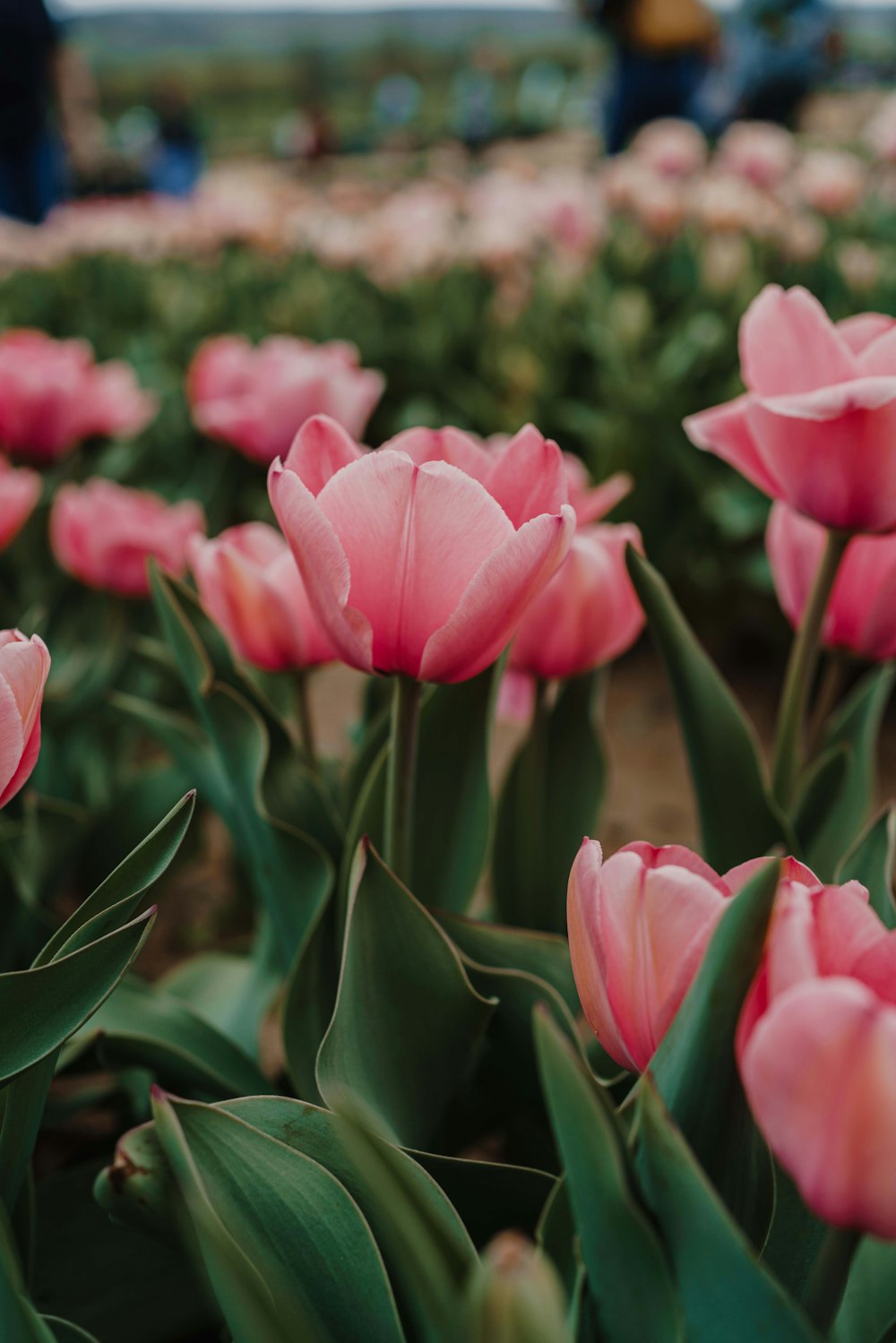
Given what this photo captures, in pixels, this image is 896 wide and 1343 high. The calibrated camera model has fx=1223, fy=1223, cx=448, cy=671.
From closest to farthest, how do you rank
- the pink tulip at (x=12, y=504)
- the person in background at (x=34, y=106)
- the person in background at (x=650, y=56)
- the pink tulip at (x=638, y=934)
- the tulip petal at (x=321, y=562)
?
the pink tulip at (x=638, y=934) → the tulip petal at (x=321, y=562) → the pink tulip at (x=12, y=504) → the person in background at (x=34, y=106) → the person in background at (x=650, y=56)

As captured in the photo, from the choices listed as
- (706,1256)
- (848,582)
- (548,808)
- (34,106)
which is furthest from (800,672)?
(34,106)

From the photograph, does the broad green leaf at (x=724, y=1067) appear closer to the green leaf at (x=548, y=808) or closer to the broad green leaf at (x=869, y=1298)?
the broad green leaf at (x=869, y=1298)

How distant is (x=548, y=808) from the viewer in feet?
3.52

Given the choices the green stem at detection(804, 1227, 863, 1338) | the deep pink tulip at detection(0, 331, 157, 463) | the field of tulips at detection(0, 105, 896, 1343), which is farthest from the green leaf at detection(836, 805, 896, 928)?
the deep pink tulip at detection(0, 331, 157, 463)

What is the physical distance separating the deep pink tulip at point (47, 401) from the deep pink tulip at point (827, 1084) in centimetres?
150

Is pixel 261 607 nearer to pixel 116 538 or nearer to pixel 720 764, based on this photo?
pixel 720 764

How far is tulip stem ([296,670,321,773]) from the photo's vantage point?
1.01m

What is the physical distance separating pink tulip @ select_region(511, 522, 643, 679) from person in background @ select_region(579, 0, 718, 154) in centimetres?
724

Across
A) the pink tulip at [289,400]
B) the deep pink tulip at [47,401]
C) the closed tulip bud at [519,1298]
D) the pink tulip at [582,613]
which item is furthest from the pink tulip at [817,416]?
the deep pink tulip at [47,401]

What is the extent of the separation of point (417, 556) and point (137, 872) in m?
0.21

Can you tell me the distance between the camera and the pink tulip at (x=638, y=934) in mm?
472

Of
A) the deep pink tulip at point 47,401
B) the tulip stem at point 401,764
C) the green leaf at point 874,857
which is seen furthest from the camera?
the deep pink tulip at point 47,401

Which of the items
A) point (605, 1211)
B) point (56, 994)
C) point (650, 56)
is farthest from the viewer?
point (650, 56)

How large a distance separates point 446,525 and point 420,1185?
0.30 metres
